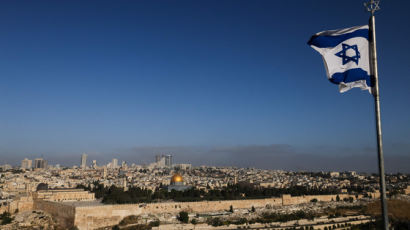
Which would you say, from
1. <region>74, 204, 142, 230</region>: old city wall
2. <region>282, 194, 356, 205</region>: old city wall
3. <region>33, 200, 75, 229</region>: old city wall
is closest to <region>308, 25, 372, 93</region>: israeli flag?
<region>74, 204, 142, 230</region>: old city wall

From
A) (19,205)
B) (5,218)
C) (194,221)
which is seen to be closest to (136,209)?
(194,221)

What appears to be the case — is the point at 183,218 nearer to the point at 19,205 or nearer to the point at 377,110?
the point at 19,205

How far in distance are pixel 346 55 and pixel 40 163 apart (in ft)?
392

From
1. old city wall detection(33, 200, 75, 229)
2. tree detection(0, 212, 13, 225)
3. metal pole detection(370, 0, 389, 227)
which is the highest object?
metal pole detection(370, 0, 389, 227)

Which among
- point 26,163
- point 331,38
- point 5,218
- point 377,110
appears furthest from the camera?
point 26,163

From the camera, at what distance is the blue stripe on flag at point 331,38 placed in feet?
16.6

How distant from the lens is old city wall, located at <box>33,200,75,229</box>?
1050 inches

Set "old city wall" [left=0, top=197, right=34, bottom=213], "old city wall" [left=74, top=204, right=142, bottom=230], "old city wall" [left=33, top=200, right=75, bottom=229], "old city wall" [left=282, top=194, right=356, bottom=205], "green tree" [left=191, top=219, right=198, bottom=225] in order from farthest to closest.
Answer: "old city wall" [left=282, top=194, right=356, bottom=205], "old city wall" [left=0, top=197, right=34, bottom=213], "green tree" [left=191, top=219, right=198, bottom=225], "old city wall" [left=33, top=200, right=75, bottom=229], "old city wall" [left=74, top=204, right=142, bottom=230]

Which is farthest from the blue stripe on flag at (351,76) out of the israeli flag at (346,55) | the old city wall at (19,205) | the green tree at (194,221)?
the old city wall at (19,205)

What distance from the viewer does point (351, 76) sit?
16.7 feet

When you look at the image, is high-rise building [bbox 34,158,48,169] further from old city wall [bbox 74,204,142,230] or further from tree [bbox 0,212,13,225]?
old city wall [bbox 74,204,142,230]

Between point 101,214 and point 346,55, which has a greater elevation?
point 346,55

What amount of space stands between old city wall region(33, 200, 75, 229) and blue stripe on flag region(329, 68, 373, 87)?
82.1ft

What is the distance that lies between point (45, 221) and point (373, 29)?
97.3 feet
